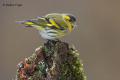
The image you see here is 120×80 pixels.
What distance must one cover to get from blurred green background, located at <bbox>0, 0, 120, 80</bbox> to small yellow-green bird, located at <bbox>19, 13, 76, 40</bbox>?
108cm

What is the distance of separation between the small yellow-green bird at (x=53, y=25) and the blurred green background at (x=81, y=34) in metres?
1.08

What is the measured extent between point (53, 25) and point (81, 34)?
4.26 feet

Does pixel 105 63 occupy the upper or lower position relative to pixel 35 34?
lower

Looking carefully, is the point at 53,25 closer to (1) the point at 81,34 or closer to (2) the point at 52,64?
(2) the point at 52,64

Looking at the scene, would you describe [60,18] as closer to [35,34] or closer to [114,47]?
[35,34]

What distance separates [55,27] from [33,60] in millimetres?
76

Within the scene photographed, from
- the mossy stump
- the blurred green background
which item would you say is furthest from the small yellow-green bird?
the blurred green background

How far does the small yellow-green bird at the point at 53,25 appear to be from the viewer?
75 centimetres

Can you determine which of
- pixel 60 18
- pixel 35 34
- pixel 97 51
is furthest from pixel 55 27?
pixel 97 51

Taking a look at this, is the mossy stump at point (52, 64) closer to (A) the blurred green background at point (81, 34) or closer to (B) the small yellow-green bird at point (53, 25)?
(B) the small yellow-green bird at point (53, 25)

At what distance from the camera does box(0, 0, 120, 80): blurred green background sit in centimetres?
195

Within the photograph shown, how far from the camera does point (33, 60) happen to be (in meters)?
0.73

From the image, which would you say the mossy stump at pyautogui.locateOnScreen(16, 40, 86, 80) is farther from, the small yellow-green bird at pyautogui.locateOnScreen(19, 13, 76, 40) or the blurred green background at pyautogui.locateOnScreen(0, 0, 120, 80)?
the blurred green background at pyautogui.locateOnScreen(0, 0, 120, 80)

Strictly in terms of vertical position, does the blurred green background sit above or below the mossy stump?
below
